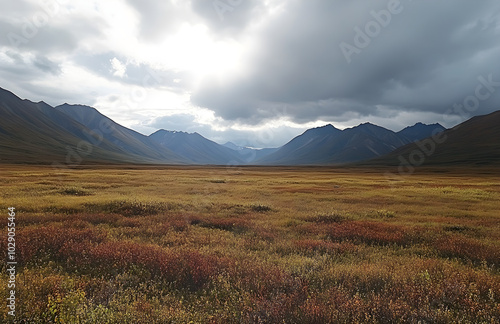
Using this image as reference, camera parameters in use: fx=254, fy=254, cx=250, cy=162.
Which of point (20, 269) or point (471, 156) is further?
point (471, 156)

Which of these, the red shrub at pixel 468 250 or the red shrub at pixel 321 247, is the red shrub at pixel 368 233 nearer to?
the red shrub at pixel 321 247

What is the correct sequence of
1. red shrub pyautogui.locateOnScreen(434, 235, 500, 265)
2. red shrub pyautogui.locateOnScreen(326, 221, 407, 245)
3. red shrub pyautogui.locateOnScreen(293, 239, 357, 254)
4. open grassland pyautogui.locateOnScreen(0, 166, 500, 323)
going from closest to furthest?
1. open grassland pyautogui.locateOnScreen(0, 166, 500, 323)
2. red shrub pyautogui.locateOnScreen(434, 235, 500, 265)
3. red shrub pyautogui.locateOnScreen(293, 239, 357, 254)
4. red shrub pyautogui.locateOnScreen(326, 221, 407, 245)

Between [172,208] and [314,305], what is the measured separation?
17.0m

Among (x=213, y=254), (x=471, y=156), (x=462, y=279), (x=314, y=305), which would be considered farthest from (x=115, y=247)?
(x=471, y=156)

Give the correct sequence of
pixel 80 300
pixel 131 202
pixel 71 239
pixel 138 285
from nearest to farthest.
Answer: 1. pixel 80 300
2. pixel 138 285
3. pixel 71 239
4. pixel 131 202

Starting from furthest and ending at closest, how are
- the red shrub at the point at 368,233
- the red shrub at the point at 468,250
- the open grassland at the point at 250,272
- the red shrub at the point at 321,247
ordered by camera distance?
the red shrub at the point at 368,233 < the red shrub at the point at 321,247 < the red shrub at the point at 468,250 < the open grassland at the point at 250,272

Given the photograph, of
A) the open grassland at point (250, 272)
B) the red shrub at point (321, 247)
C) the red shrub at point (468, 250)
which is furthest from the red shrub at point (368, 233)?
the red shrub at point (468, 250)

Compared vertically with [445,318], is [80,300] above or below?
above

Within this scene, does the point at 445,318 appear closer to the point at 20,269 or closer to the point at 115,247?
the point at 115,247

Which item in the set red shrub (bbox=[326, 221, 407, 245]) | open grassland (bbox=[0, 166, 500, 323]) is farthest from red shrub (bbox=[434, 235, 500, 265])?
red shrub (bbox=[326, 221, 407, 245])

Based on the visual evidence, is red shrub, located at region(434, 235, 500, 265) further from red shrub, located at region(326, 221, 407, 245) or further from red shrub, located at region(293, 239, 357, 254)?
red shrub, located at region(293, 239, 357, 254)

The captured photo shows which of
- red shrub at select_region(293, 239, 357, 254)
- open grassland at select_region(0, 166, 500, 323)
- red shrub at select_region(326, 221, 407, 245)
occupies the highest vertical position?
open grassland at select_region(0, 166, 500, 323)

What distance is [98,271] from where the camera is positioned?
8547 millimetres

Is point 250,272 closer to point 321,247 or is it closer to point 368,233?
point 321,247
